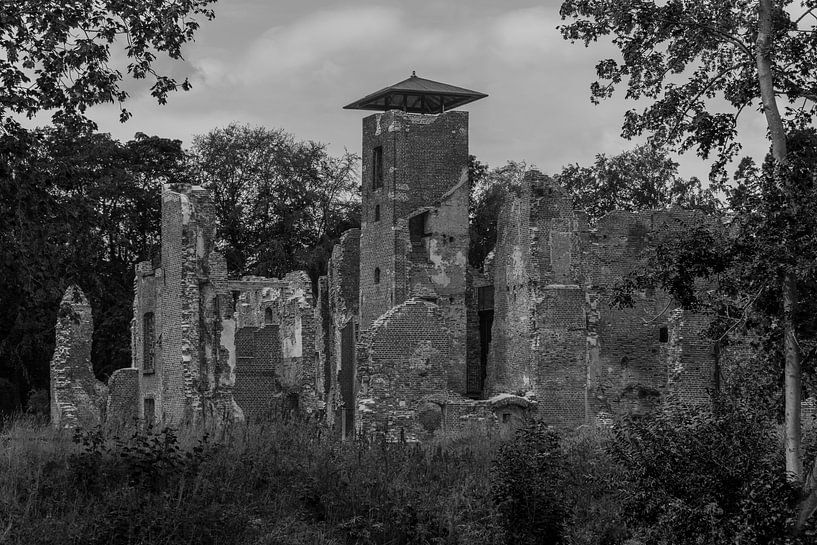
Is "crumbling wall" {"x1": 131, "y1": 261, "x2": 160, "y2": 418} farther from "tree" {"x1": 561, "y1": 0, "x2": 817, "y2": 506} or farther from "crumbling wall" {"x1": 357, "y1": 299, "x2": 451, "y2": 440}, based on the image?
"tree" {"x1": 561, "y1": 0, "x2": 817, "y2": 506}

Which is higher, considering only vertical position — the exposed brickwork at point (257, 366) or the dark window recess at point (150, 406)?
the exposed brickwork at point (257, 366)

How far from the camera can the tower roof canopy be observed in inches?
1556

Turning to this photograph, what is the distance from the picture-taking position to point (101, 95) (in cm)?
1734

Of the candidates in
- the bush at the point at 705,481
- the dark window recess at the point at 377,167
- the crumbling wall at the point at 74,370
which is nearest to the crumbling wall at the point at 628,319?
the dark window recess at the point at 377,167

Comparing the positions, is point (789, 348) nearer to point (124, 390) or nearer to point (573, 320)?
point (573, 320)

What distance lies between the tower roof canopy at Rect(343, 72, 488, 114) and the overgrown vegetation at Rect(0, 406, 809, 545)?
65.2ft

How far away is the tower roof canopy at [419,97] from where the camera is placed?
3953cm

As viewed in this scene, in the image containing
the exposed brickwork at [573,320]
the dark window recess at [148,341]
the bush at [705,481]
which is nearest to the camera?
the bush at [705,481]

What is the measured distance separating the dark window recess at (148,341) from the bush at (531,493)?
63.7 feet

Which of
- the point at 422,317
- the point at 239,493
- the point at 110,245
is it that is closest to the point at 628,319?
the point at 422,317

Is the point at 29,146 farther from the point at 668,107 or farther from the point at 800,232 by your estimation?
the point at 800,232

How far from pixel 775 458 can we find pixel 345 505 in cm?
561

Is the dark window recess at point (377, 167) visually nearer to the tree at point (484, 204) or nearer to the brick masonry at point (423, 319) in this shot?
the brick masonry at point (423, 319)

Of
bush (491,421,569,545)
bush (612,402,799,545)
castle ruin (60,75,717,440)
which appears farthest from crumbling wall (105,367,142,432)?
Answer: bush (612,402,799,545)
